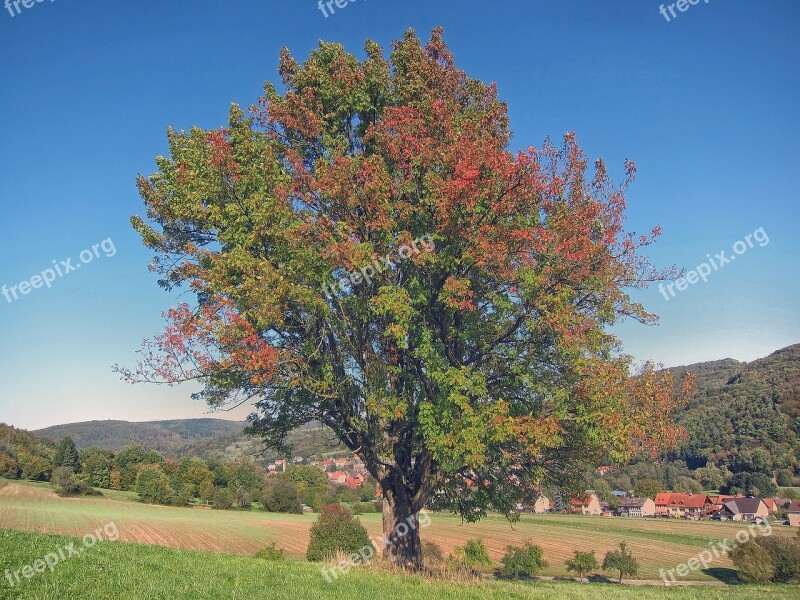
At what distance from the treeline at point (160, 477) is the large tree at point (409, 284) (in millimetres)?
95939

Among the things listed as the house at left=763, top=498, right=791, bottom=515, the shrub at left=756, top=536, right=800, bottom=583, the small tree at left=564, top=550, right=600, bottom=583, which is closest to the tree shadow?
the shrub at left=756, top=536, right=800, bottom=583

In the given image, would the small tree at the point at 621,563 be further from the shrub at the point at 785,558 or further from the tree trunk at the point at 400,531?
the tree trunk at the point at 400,531

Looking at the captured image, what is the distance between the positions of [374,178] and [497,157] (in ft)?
10.7

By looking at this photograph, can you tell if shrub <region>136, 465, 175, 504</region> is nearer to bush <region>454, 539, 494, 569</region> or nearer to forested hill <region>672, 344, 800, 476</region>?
bush <region>454, 539, 494, 569</region>

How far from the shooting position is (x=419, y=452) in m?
17.1

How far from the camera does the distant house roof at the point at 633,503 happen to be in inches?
5492

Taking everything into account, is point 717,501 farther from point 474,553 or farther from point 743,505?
point 474,553

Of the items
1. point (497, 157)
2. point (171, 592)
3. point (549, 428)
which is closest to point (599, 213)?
point (497, 157)

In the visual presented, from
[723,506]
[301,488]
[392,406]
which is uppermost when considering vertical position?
[392,406]

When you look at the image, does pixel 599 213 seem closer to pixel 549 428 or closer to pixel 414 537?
pixel 549 428

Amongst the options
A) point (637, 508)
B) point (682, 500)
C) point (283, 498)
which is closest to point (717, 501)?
point (682, 500)

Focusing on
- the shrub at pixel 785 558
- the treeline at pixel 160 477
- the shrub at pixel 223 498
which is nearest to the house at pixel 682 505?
the treeline at pixel 160 477

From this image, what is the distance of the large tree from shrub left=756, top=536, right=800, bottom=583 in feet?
Answer: 170

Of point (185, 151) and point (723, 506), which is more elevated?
point (185, 151)
